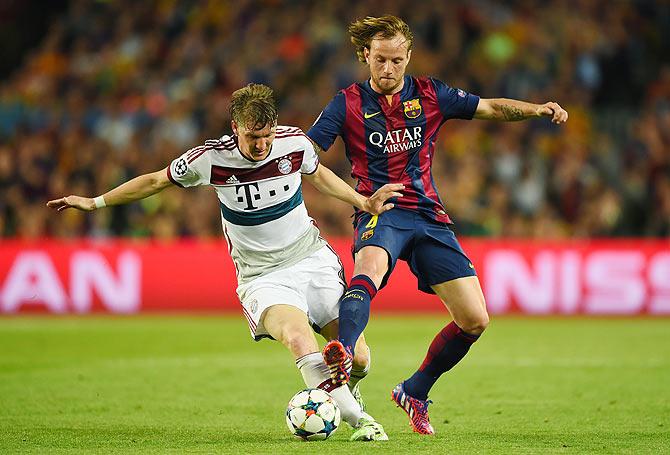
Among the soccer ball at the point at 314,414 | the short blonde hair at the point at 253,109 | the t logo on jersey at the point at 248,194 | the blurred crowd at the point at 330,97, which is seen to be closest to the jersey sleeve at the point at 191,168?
the t logo on jersey at the point at 248,194

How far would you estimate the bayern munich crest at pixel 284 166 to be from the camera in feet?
23.0

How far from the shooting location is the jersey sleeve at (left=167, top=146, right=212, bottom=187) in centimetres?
688

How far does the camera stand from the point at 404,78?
756 centimetres

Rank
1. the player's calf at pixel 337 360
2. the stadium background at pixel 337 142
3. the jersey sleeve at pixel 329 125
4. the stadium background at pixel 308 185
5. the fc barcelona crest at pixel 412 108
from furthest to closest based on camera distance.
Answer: the stadium background at pixel 337 142 → the stadium background at pixel 308 185 → the fc barcelona crest at pixel 412 108 → the jersey sleeve at pixel 329 125 → the player's calf at pixel 337 360

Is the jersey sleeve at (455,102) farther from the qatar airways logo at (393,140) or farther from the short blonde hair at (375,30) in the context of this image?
the short blonde hair at (375,30)

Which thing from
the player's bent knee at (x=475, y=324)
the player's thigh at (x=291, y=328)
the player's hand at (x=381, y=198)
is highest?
the player's hand at (x=381, y=198)

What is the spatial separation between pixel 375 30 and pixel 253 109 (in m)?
1.09

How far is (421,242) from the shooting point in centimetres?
730

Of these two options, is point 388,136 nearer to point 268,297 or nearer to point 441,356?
point 268,297

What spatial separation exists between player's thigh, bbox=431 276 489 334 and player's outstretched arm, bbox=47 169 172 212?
1835 mm

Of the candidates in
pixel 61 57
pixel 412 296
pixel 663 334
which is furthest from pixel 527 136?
pixel 61 57

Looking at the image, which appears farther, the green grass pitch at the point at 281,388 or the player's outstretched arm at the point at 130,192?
the player's outstretched arm at the point at 130,192

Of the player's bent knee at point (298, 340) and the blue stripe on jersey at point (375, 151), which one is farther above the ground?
the blue stripe on jersey at point (375, 151)

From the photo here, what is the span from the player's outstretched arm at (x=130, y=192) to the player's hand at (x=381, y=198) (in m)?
1.22
